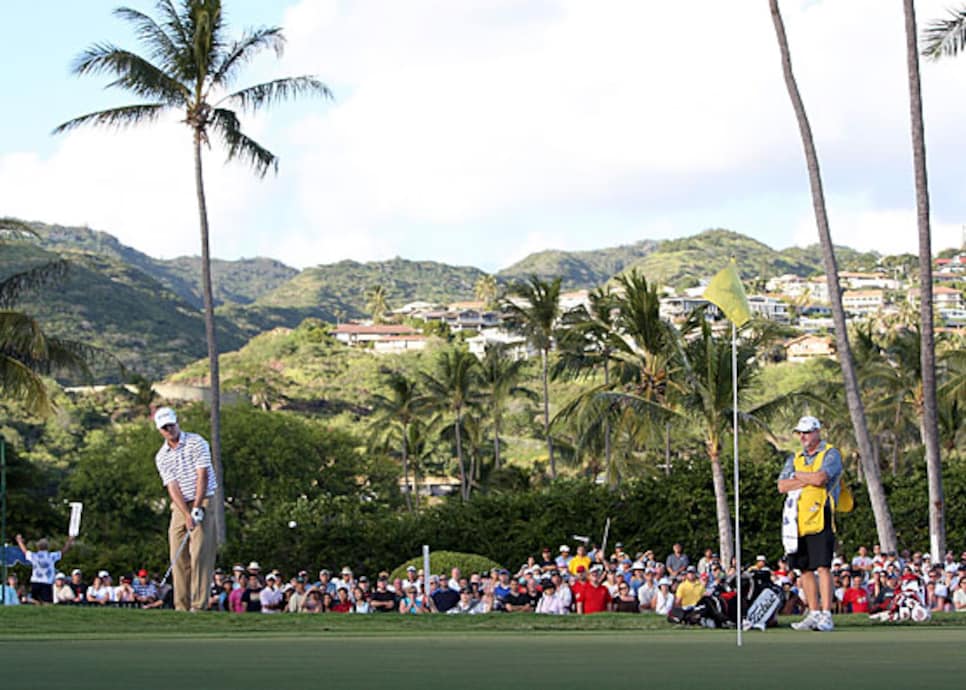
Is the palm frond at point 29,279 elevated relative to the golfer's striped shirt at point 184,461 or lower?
elevated

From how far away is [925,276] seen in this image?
2764 cm

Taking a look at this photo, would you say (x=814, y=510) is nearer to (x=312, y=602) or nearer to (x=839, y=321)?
(x=312, y=602)

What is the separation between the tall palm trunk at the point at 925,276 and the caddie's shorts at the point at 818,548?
17.0m

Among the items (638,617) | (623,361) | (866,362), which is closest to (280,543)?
(623,361)

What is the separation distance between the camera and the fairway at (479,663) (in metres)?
5.21

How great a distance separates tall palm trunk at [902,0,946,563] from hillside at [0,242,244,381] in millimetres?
113723

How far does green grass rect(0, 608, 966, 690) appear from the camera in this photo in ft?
17.3

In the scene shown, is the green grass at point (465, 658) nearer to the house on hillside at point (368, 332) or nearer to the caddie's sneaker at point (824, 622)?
the caddie's sneaker at point (824, 622)

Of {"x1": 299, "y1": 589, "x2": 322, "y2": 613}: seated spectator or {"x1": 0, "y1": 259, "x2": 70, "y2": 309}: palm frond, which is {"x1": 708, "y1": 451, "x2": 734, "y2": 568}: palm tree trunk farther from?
{"x1": 0, "y1": 259, "x2": 70, "y2": 309}: palm frond

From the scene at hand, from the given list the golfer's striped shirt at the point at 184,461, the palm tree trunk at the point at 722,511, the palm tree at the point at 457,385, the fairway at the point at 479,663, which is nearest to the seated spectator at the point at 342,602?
the golfer's striped shirt at the point at 184,461

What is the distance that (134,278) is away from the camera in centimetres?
18962

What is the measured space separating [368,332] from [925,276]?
142 metres

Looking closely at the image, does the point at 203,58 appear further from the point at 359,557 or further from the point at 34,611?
the point at 34,611

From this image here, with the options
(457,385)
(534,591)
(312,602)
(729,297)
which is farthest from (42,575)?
(457,385)
